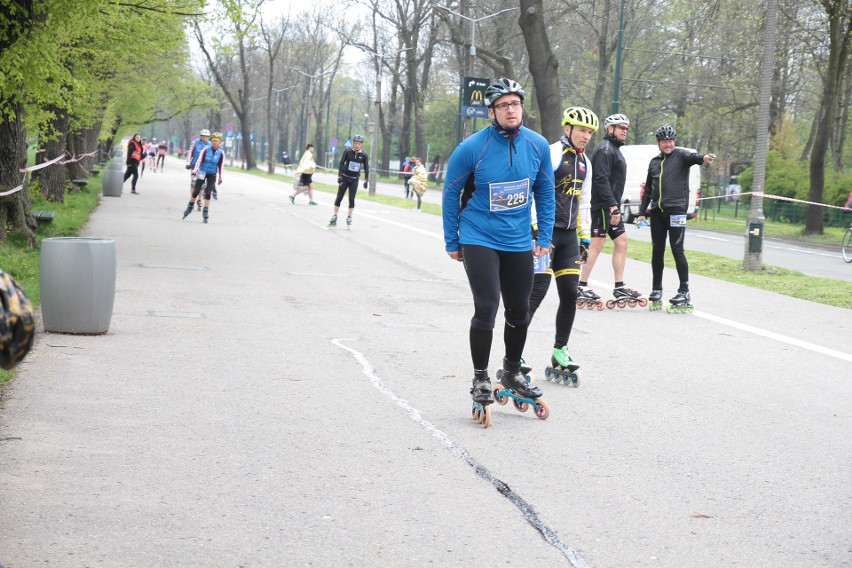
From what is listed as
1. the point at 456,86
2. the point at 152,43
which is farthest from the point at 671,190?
the point at 456,86

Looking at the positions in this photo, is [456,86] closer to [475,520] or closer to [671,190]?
[671,190]

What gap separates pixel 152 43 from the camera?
19281mm

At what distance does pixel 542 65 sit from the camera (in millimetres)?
27906

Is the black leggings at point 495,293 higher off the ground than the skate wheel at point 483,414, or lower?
higher

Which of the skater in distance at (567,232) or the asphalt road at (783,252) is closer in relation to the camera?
the skater in distance at (567,232)

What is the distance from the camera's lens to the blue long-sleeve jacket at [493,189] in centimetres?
671

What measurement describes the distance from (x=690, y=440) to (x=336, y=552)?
2.79 m

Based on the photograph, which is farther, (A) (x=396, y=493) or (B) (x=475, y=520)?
(A) (x=396, y=493)

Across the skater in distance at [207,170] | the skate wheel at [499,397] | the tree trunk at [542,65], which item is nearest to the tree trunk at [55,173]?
the skater in distance at [207,170]

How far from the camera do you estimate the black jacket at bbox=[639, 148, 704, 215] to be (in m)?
12.5

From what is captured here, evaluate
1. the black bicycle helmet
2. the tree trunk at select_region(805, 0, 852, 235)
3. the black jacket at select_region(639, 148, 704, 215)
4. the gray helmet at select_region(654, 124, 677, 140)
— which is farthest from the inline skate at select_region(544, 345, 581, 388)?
the tree trunk at select_region(805, 0, 852, 235)

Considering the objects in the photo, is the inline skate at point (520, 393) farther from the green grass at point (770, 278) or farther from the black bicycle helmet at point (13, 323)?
the green grass at point (770, 278)

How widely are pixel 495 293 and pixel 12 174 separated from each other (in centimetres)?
1122

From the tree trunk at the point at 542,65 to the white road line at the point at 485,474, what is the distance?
794 inches
